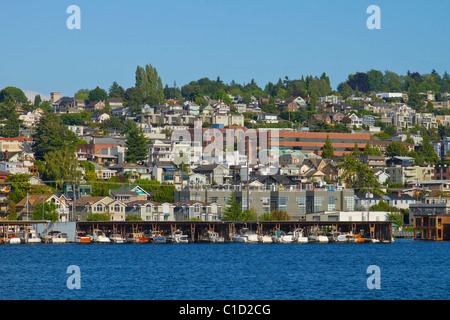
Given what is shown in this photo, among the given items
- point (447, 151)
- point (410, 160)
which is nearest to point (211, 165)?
point (410, 160)

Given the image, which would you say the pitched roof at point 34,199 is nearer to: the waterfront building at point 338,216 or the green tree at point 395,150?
the waterfront building at point 338,216

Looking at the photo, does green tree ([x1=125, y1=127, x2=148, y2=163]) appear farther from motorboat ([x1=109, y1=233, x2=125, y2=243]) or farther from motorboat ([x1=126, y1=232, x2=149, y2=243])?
motorboat ([x1=109, y1=233, x2=125, y2=243])

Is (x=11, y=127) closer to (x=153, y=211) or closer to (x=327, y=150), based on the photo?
(x=327, y=150)

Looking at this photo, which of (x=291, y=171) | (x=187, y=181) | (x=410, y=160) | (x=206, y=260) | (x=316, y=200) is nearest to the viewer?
(x=206, y=260)

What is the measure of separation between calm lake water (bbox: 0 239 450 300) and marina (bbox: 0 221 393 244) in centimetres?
675

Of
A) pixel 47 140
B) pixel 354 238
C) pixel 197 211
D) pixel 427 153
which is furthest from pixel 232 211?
pixel 427 153

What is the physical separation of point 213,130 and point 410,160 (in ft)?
132

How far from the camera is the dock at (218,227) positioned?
101250 mm

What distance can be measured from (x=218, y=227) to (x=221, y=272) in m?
44.1

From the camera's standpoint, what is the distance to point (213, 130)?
173m

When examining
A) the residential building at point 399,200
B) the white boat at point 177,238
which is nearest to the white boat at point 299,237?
the white boat at point 177,238

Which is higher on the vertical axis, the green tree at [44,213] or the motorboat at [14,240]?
the green tree at [44,213]

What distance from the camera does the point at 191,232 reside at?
339ft
